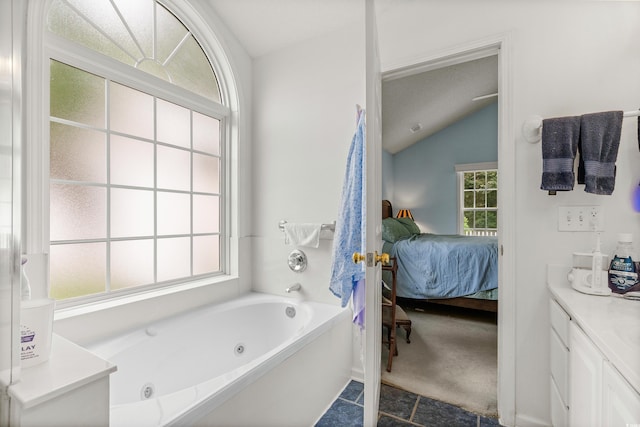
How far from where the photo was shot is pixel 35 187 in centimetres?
125

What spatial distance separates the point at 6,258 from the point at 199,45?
1.99m

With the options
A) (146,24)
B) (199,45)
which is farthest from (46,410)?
(199,45)

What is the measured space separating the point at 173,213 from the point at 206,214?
280mm

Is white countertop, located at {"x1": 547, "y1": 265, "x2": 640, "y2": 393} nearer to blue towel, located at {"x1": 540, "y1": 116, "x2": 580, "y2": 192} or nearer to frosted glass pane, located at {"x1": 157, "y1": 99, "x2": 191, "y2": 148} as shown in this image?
blue towel, located at {"x1": 540, "y1": 116, "x2": 580, "y2": 192}

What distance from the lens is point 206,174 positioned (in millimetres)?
2184

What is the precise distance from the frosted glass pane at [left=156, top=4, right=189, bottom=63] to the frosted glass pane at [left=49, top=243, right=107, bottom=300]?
1275 millimetres

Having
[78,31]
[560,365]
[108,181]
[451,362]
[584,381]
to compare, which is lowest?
[451,362]

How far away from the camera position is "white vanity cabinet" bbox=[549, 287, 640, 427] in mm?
658

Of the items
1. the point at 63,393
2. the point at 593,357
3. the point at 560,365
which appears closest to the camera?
the point at 63,393

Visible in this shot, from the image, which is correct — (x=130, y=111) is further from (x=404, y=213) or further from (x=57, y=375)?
(x=404, y=213)

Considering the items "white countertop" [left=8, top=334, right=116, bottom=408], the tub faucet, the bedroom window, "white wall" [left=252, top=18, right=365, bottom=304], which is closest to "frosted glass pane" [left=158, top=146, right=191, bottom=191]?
"white wall" [left=252, top=18, right=365, bottom=304]

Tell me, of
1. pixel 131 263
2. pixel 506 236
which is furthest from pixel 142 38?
pixel 506 236

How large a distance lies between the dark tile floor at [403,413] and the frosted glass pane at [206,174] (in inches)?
67.8

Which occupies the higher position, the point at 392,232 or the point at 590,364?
the point at 392,232
